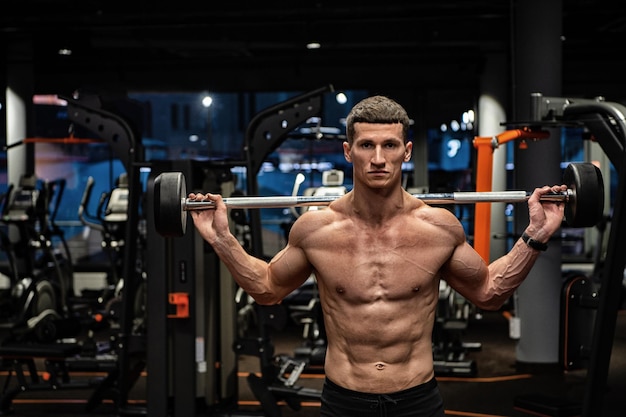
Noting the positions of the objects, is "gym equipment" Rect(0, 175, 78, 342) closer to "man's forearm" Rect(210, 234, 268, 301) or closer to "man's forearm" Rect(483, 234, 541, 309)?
"man's forearm" Rect(210, 234, 268, 301)

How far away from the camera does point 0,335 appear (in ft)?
28.5

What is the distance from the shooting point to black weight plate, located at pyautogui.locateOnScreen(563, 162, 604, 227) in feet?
8.04

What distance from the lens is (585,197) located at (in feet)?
8.04

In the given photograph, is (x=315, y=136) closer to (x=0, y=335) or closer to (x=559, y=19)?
(x=559, y=19)

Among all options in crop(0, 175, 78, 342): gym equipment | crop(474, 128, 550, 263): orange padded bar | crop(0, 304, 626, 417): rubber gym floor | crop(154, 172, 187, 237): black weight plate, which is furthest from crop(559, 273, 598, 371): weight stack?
crop(0, 175, 78, 342): gym equipment

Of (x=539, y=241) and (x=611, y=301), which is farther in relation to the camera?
(x=611, y=301)

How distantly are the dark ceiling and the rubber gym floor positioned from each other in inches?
141

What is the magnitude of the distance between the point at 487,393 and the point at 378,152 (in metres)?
4.09

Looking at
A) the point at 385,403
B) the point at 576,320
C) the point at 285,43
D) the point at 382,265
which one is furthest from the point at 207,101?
the point at 385,403

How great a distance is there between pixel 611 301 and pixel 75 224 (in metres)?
9.73

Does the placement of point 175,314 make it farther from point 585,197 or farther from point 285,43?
point 285,43

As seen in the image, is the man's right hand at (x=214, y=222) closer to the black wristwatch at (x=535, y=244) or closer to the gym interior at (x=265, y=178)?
the gym interior at (x=265, y=178)

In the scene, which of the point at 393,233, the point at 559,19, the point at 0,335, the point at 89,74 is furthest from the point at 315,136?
the point at 89,74

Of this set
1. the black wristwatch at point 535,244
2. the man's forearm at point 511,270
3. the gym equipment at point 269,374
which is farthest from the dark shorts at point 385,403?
the gym equipment at point 269,374
